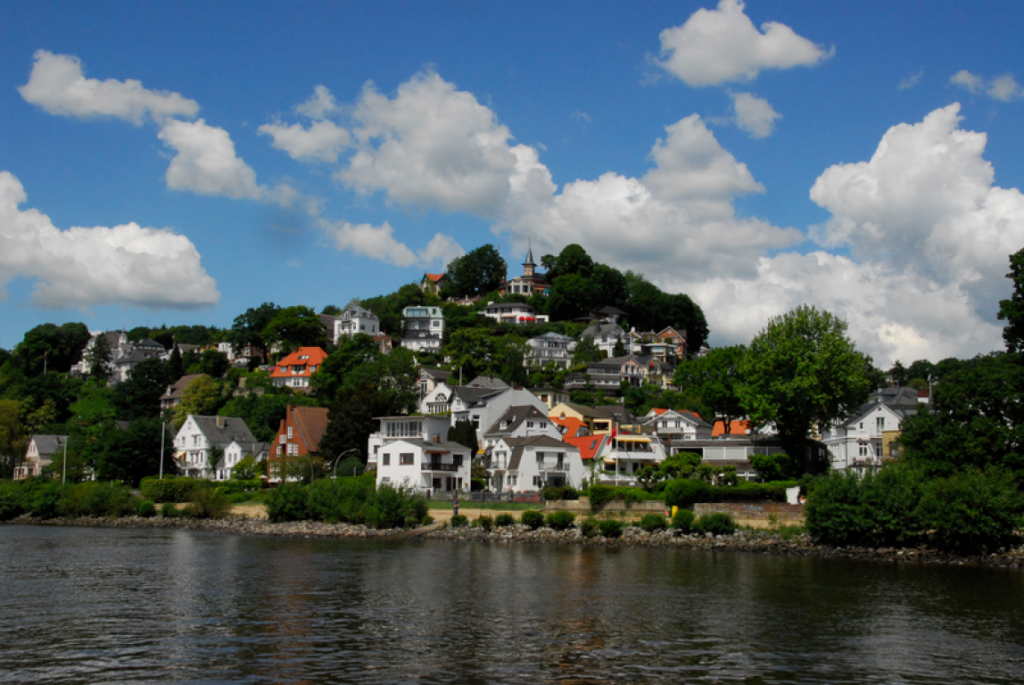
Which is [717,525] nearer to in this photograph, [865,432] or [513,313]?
[865,432]

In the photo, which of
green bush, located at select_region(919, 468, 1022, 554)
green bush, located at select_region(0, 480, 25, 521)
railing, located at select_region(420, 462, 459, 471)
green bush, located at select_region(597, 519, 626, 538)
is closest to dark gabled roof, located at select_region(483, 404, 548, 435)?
railing, located at select_region(420, 462, 459, 471)

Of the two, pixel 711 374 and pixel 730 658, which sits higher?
pixel 711 374

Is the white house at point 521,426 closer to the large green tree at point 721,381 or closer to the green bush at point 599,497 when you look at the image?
the large green tree at point 721,381

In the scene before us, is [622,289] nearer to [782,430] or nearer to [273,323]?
[273,323]

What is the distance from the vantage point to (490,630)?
79.5ft

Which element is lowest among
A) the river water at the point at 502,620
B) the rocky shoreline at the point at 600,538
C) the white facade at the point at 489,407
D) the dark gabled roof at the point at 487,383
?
the rocky shoreline at the point at 600,538

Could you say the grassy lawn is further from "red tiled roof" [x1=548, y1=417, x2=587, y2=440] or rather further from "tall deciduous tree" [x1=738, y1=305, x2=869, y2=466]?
"red tiled roof" [x1=548, y1=417, x2=587, y2=440]

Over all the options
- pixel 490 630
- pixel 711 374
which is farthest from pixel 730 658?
pixel 711 374

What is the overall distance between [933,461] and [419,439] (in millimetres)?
39070

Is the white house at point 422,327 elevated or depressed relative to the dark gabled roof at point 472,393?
elevated

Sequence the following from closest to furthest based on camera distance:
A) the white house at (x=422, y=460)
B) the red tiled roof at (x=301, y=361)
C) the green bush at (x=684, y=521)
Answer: the green bush at (x=684, y=521), the white house at (x=422, y=460), the red tiled roof at (x=301, y=361)

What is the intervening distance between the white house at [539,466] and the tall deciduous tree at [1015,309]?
32.8 metres

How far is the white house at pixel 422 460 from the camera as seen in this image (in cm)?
6681

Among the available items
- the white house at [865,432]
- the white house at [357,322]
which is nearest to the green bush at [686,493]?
the white house at [865,432]
